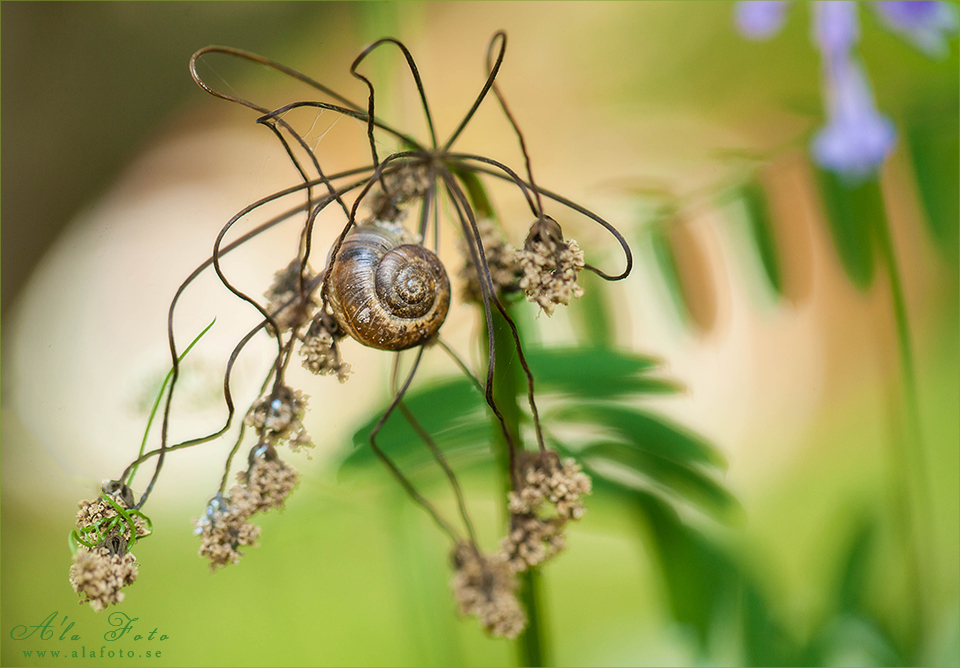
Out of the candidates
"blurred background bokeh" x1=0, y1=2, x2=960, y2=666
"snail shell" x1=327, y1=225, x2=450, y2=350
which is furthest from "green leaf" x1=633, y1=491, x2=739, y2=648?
"snail shell" x1=327, y1=225, x2=450, y2=350

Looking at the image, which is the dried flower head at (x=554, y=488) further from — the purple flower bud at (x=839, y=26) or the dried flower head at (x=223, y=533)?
the purple flower bud at (x=839, y=26)

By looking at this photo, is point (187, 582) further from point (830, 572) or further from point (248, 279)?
point (830, 572)

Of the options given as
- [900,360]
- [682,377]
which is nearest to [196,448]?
[682,377]

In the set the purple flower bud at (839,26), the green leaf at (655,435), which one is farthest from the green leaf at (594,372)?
the purple flower bud at (839,26)

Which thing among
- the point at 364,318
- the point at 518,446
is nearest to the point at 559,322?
the point at 518,446

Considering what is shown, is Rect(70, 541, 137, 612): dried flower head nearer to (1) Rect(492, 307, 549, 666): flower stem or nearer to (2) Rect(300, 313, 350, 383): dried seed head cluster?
(2) Rect(300, 313, 350, 383): dried seed head cluster

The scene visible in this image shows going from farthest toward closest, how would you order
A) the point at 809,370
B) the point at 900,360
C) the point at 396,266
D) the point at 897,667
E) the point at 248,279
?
the point at 809,370 < the point at 900,360 < the point at 897,667 < the point at 248,279 < the point at 396,266

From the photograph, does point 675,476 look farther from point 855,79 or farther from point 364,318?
point 855,79
